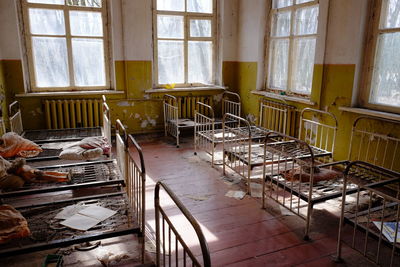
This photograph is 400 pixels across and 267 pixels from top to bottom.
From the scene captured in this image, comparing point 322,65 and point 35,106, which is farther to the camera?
point 35,106

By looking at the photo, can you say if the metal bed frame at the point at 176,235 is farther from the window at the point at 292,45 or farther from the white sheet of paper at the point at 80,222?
the window at the point at 292,45

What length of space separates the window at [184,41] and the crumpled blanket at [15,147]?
290cm

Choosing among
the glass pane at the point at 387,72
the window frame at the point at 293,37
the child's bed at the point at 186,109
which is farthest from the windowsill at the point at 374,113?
the child's bed at the point at 186,109

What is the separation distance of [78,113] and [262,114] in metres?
A: 3.41

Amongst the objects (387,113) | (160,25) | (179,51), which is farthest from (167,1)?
(387,113)

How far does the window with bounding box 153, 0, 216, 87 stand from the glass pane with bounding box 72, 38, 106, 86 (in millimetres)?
1052

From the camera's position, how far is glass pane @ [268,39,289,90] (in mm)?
5578

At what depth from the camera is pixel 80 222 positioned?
2.51 metres

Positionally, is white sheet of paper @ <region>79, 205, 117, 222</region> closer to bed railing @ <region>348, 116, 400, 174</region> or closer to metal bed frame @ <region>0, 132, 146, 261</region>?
metal bed frame @ <region>0, 132, 146, 261</region>

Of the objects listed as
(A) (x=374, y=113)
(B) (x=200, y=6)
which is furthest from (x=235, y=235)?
(B) (x=200, y=6)

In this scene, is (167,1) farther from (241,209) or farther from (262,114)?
(241,209)

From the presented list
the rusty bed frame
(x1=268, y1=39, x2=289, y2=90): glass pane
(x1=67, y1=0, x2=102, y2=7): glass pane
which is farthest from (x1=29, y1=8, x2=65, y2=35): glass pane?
(x1=268, y1=39, x2=289, y2=90): glass pane

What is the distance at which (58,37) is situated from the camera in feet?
18.3

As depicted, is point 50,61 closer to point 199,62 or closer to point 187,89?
point 187,89
